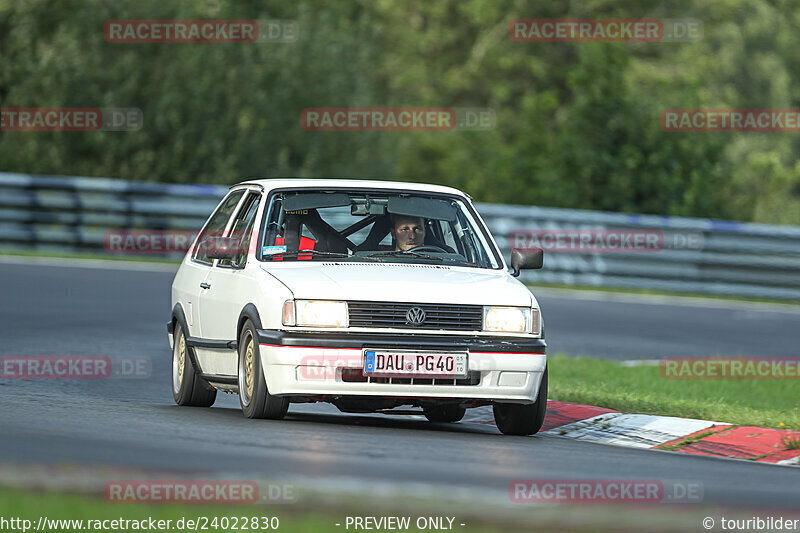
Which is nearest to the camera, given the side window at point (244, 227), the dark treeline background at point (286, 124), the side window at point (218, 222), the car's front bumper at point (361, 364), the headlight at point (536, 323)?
the car's front bumper at point (361, 364)

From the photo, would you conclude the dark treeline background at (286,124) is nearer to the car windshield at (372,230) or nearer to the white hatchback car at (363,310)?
the white hatchback car at (363,310)

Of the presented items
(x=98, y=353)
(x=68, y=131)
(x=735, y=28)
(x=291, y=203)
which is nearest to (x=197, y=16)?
(x=68, y=131)

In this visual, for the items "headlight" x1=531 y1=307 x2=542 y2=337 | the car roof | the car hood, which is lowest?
"headlight" x1=531 y1=307 x2=542 y2=337

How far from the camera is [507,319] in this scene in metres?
10.1

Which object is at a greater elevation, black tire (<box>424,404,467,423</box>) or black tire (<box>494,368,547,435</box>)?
black tire (<box>494,368,547,435</box>)

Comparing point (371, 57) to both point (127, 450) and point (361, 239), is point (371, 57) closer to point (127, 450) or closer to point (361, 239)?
point (361, 239)

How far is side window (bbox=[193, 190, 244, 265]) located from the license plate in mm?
2611

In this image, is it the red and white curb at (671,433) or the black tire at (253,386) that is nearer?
the black tire at (253,386)

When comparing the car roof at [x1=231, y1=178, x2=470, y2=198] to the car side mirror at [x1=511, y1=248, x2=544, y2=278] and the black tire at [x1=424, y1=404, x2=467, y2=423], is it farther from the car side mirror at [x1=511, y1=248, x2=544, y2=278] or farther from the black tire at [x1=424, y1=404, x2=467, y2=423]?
the black tire at [x1=424, y1=404, x2=467, y2=423]

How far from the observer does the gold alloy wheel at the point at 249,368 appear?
10234 mm

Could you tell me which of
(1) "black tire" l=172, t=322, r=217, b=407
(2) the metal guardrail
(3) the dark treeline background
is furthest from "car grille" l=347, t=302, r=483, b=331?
(3) the dark treeline background

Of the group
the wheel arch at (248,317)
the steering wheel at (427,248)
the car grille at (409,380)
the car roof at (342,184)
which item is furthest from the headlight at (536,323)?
the wheel arch at (248,317)

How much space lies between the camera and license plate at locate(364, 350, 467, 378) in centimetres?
973

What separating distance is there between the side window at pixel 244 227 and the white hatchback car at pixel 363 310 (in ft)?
0.06
